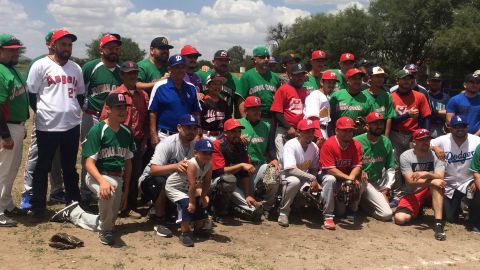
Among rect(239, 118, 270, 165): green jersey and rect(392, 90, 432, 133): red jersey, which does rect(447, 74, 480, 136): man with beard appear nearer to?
rect(392, 90, 432, 133): red jersey

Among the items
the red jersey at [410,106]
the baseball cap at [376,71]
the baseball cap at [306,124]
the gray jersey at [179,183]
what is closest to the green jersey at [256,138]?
the baseball cap at [306,124]

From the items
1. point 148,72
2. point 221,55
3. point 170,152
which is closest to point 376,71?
point 221,55

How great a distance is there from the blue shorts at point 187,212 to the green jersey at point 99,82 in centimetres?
193

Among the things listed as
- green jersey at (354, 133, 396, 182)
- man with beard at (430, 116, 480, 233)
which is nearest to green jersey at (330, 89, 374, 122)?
green jersey at (354, 133, 396, 182)

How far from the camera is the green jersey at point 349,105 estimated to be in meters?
7.83

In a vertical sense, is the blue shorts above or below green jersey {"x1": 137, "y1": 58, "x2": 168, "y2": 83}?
below

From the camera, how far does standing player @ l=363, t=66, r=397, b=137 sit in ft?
26.3

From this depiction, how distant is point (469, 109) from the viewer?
823cm

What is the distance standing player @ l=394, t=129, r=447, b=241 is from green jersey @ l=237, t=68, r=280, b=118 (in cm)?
229

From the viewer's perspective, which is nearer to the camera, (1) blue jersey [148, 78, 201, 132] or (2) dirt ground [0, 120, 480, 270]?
(2) dirt ground [0, 120, 480, 270]

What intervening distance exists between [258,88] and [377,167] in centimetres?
232

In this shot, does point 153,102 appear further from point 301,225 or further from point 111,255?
point 301,225

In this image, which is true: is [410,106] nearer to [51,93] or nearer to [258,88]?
[258,88]

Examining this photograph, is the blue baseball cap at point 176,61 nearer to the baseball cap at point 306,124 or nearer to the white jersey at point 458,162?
the baseball cap at point 306,124
